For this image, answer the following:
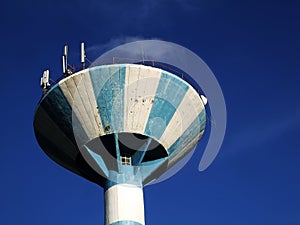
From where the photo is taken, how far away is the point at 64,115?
23.0 m

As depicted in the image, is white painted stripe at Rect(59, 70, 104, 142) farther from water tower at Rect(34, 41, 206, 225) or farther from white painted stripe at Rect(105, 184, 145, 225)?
white painted stripe at Rect(105, 184, 145, 225)

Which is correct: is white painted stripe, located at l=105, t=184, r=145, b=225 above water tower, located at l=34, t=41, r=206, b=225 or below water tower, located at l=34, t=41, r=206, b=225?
below

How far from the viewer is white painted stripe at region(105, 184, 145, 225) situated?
22.5 metres

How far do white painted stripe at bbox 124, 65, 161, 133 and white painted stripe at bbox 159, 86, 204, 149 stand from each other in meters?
1.17

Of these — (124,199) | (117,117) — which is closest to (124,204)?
(124,199)

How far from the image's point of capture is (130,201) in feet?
75.0

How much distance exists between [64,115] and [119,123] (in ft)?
7.26

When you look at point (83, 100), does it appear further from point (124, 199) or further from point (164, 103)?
point (124, 199)

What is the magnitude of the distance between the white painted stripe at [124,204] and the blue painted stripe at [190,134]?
2349 mm

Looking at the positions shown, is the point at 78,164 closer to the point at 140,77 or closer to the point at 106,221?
the point at 106,221

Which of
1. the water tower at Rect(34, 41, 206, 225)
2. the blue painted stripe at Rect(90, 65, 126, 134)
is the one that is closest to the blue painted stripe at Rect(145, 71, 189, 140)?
the water tower at Rect(34, 41, 206, 225)

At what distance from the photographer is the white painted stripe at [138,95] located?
23.0 m

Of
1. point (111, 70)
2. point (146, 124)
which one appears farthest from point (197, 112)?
point (111, 70)

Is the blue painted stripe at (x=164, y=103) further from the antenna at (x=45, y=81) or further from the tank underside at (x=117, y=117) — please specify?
the antenna at (x=45, y=81)
